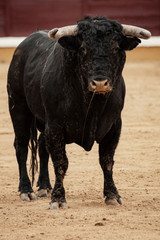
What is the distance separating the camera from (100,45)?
4355mm

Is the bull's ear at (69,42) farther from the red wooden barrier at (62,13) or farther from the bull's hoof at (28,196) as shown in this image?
the red wooden barrier at (62,13)

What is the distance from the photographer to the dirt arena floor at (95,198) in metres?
4.04

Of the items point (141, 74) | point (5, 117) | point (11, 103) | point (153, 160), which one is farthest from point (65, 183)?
point (141, 74)

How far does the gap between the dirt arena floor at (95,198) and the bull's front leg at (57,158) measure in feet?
0.26

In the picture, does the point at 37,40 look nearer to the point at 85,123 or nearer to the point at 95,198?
the point at 85,123

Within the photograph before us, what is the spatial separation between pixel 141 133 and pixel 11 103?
269 centimetres

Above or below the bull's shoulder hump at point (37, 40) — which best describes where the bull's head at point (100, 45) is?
above

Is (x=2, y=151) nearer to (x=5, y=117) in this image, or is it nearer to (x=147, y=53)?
→ (x=5, y=117)

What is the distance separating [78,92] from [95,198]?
81 centimetres

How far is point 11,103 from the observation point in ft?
18.4

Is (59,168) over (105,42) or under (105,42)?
under

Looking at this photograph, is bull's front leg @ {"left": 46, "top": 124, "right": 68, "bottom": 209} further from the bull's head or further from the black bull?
the bull's head

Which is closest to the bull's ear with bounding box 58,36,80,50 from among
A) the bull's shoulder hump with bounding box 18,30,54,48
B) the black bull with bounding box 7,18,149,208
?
the black bull with bounding box 7,18,149,208

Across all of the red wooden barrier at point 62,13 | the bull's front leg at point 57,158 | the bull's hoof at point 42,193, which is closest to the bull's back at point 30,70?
the bull's front leg at point 57,158
